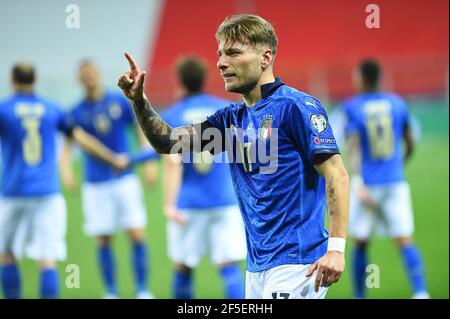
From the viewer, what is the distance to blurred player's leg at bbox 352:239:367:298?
733 centimetres

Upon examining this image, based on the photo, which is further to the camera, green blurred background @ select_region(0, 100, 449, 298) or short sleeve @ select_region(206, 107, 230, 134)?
green blurred background @ select_region(0, 100, 449, 298)

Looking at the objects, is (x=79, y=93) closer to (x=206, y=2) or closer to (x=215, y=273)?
(x=206, y=2)

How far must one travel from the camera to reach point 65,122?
7125 millimetres

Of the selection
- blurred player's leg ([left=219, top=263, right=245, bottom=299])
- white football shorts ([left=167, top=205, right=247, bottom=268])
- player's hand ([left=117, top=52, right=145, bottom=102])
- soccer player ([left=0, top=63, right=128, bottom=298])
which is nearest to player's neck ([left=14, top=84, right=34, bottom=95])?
soccer player ([left=0, top=63, right=128, bottom=298])

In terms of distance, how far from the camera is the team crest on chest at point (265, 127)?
380cm

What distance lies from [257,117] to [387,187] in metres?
3.98

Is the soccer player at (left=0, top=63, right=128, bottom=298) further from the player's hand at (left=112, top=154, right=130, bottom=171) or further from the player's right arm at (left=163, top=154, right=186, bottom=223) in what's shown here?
the player's right arm at (left=163, top=154, right=186, bottom=223)

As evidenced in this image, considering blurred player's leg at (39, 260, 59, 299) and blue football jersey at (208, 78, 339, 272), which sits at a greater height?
blue football jersey at (208, 78, 339, 272)

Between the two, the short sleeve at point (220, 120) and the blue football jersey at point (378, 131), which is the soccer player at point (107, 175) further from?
the short sleeve at point (220, 120)

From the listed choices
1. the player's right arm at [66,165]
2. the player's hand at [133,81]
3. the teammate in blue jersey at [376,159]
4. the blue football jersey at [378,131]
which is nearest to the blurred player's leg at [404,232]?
the teammate in blue jersey at [376,159]

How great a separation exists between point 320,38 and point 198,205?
1500cm

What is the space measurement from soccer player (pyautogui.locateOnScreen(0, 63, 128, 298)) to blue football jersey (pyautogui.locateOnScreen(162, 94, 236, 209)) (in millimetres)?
1105

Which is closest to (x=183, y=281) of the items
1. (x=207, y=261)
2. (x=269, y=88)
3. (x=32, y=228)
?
(x=32, y=228)

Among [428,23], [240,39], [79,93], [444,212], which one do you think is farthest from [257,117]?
[428,23]
